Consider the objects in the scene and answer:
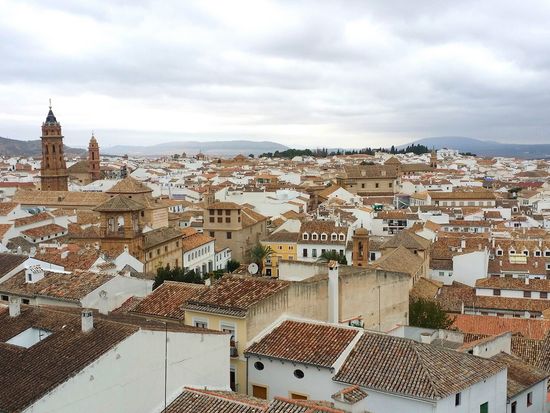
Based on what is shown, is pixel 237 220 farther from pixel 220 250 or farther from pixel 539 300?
pixel 539 300

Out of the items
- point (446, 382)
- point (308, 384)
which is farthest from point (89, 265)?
point (446, 382)

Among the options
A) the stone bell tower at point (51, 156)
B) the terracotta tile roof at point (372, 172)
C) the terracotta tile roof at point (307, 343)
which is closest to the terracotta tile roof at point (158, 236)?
the terracotta tile roof at point (307, 343)

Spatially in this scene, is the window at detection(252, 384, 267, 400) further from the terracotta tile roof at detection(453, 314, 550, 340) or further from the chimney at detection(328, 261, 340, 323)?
the terracotta tile roof at detection(453, 314, 550, 340)

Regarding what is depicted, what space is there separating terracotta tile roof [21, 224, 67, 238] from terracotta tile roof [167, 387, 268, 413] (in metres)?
33.9

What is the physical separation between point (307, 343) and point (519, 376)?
625 cm

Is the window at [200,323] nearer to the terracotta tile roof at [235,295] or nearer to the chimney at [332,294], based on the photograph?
the terracotta tile roof at [235,295]

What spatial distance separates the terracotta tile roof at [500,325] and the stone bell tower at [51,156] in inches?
2176

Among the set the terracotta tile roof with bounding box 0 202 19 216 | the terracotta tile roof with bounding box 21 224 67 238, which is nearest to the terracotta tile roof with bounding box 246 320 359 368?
the terracotta tile roof with bounding box 21 224 67 238

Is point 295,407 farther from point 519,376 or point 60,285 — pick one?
point 60,285

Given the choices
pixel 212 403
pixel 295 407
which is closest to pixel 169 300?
pixel 212 403

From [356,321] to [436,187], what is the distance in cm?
7706

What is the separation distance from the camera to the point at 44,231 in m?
46.4

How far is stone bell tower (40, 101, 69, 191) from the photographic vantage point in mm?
73562

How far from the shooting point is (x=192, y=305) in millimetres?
18500
